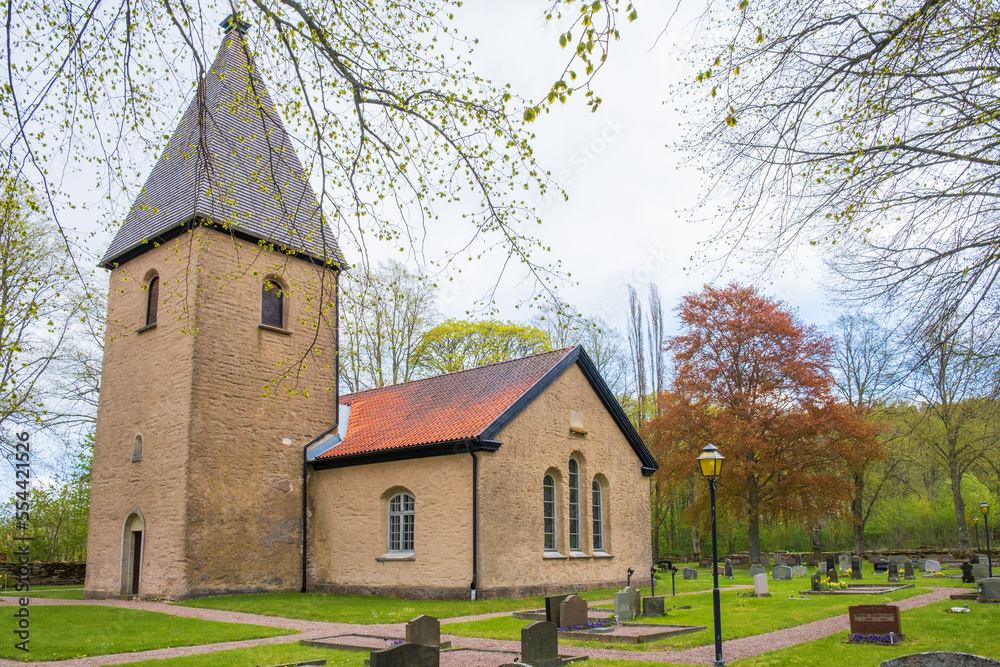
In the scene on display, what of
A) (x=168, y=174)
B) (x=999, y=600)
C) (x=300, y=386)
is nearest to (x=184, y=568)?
(x=300, y=386)

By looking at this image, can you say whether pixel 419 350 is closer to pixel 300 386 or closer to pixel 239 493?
pixel 300 386

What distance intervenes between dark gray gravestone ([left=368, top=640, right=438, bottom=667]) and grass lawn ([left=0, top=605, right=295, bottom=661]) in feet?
18.6

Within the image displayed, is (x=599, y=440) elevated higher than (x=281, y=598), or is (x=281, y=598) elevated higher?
(x=599, y=440)

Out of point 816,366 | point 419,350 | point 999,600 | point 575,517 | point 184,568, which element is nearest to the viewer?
point 999,600

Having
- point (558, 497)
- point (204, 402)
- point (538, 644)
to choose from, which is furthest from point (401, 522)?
point (538, 644)

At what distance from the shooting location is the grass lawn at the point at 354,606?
15281mm

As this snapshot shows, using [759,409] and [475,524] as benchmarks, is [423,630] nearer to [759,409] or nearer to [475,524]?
[475,524]

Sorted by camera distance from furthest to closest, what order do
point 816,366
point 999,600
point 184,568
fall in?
point 816,366 → point 184,568 → point 999,600

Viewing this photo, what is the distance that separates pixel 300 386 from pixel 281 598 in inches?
241

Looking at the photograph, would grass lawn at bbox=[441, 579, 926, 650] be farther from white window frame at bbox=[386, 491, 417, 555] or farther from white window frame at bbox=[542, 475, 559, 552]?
white window frame at bbox=[386, 491, 417, 555]

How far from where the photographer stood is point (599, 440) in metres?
22.5

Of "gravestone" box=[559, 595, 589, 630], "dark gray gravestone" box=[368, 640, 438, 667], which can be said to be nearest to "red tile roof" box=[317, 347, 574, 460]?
"gravestone" box=[559, 595, 589, 630]

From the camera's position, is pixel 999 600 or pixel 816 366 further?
pixel 816 366

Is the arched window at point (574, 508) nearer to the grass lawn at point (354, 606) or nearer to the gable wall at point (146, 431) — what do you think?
the grass lawn at point (354, 606)
